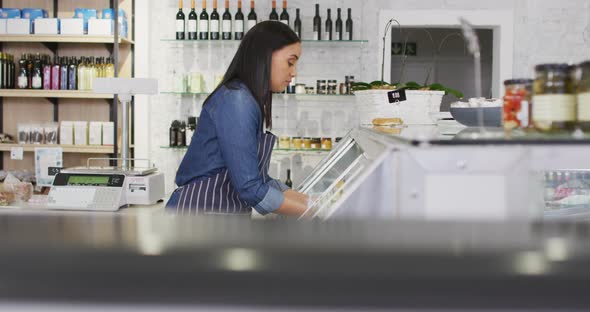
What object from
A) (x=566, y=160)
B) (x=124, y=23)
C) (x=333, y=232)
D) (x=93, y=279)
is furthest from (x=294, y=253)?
(x=124, y=23)

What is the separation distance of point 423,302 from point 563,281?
18 centimetres

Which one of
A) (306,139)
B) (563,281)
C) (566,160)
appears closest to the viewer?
(563,281)

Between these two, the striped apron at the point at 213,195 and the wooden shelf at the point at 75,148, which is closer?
the striped apron at the point at 213,195

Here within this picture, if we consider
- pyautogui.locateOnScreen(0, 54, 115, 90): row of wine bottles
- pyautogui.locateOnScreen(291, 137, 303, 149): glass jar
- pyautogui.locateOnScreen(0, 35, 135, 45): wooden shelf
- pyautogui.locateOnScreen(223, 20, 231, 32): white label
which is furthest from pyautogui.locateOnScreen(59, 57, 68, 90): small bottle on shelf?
pyautogui.locateOnScreen(291, 137, 303, 149): glass jar

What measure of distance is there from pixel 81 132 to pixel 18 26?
3.32 feet

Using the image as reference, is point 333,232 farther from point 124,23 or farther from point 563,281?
point 124,23

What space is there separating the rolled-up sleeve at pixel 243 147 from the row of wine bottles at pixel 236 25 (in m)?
3.51

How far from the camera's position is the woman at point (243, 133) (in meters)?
2.20

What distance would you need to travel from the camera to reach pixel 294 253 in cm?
90

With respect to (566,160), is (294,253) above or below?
below

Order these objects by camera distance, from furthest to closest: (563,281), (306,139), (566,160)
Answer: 1. (306,139)
2. (566,160)
3. (563,281)

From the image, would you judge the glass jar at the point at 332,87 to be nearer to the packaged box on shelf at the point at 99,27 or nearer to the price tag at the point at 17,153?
the packaged box on shelf at the point at 99,27

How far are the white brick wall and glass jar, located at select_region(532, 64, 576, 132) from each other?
171 inches

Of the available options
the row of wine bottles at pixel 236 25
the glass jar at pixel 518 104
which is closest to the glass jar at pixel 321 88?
the row of wine bottles at pixel 236 25
